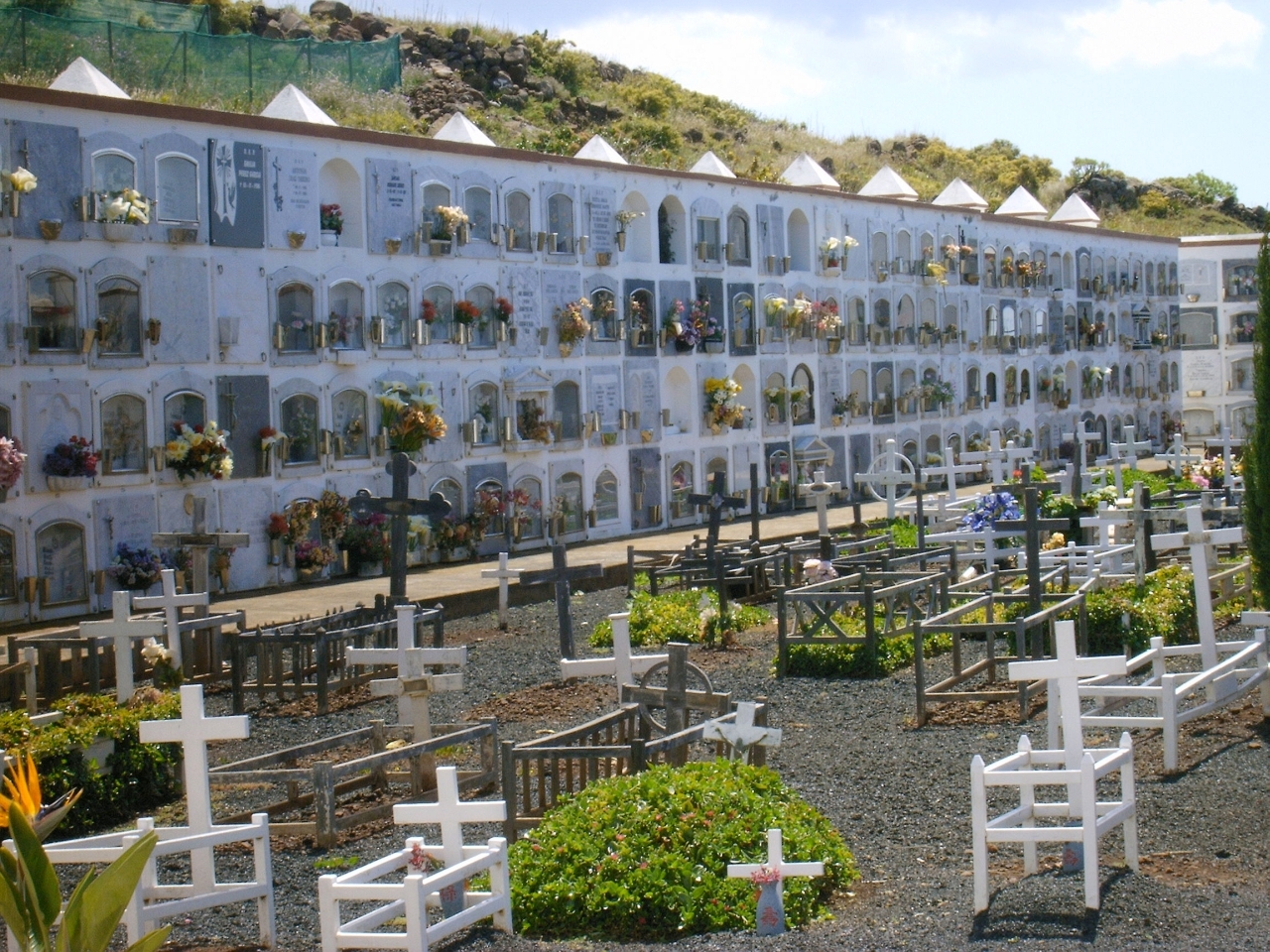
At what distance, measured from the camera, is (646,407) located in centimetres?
2744

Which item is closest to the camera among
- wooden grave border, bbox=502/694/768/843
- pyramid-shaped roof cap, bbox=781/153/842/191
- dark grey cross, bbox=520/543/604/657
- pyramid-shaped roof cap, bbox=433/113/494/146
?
wooden grave border, bbox=502/694/768/843

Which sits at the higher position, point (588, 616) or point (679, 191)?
point (679, 191)

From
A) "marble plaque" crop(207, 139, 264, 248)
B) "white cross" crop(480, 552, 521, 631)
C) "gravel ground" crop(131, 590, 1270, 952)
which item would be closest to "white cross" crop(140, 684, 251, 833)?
"gravel ground" crop(131, 590, 1270, 952)

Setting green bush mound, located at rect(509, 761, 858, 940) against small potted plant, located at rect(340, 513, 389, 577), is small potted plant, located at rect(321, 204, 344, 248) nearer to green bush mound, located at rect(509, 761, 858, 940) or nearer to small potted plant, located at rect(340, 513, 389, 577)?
small potted plant, located at rect(340, 513, 389, 577)

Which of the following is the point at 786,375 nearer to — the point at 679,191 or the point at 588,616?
the point at 679,191

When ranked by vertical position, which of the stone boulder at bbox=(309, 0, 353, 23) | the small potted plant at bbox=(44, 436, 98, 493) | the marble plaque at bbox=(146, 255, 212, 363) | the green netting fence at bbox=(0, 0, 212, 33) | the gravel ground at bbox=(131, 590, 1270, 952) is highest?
the stone boulder at bbox=(309, 0, 353, 23)

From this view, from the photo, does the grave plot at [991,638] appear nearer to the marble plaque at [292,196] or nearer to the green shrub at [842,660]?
the green shrub at [842,660]

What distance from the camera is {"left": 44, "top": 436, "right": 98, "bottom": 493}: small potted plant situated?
1839cm

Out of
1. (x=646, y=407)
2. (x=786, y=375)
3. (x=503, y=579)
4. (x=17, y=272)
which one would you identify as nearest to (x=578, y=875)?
(x=503, y=579)

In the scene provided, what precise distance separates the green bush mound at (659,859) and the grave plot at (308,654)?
584 cm

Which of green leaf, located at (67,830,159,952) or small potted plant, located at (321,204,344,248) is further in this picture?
small potted plant, located at (321,204,344,248)

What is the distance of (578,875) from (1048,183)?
195 feet

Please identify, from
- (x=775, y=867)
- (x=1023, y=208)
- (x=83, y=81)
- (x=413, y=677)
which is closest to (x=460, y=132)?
(x=83, y=81)

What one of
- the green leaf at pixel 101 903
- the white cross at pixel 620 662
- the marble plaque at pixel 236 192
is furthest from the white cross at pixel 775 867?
the marble plaque at pixel 236 192
